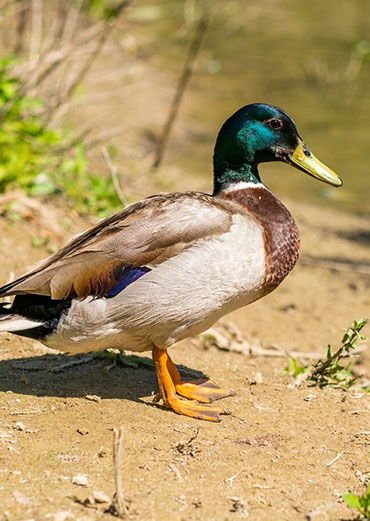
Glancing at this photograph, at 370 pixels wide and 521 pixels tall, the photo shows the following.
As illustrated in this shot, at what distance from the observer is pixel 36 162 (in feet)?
19.8

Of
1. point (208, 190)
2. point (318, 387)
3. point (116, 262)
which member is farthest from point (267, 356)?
point (208, 190)

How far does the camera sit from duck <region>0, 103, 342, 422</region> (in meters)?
3.57

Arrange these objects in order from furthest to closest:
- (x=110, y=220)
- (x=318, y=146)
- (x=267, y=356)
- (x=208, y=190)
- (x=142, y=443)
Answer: (x=318, y=146)
(x=208, y=190)
(x=267, y=356)
(x=110, y=220)
(x=142, y=443)

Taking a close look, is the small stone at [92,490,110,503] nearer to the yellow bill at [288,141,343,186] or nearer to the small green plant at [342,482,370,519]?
the small green plant at [342,482,370,519]

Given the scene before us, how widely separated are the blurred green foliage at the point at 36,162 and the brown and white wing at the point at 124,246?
2.24 meters

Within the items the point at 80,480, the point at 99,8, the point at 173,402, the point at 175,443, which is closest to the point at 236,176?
the point at 173,402

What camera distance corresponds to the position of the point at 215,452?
3.29 metres

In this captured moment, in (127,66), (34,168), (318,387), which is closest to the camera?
(318,387)

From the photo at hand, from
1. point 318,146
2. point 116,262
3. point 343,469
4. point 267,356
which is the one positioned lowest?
point 318,146

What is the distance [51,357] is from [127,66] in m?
5.53

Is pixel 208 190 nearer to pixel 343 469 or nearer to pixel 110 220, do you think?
pixel 110 220

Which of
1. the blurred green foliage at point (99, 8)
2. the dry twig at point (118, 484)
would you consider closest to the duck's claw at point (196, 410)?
the dry twig at point (118, 484)

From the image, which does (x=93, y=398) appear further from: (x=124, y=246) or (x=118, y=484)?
(x=118, y=484)

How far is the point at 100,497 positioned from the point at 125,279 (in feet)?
3.49
